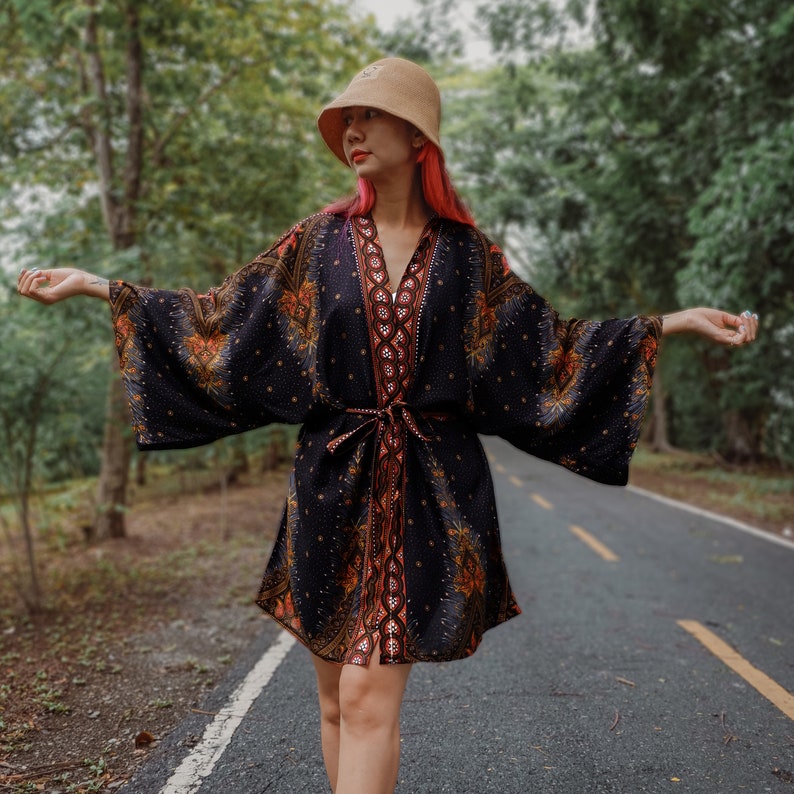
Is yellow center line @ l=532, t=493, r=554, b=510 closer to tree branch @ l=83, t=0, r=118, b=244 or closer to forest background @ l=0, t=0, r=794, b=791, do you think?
forest background @ l=0, t=0, r=794, b=791

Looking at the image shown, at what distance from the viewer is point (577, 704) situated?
144 inches

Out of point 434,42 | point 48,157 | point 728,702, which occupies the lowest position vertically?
point 728,702

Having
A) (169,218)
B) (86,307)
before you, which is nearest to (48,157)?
(169,218)

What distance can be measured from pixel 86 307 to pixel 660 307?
12.3 m

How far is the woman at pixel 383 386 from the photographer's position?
2146mm

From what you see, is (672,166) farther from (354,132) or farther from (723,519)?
(354,132)

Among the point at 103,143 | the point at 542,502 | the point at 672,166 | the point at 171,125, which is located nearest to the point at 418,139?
the point at 103,143

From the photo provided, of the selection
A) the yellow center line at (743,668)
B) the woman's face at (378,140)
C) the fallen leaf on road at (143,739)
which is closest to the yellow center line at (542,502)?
the yellow center line at (743,668)

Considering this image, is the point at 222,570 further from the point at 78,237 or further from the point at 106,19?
the point at 106,19

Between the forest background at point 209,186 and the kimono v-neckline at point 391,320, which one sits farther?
the forest background at point 209,186

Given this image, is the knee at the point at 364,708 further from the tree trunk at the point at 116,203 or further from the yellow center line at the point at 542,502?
the yellow center line at the point at 542,502

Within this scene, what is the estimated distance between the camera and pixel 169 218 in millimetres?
8984

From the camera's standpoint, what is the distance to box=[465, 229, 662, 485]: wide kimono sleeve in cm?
239

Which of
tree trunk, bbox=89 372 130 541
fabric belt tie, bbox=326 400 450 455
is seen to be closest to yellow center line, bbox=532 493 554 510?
tree trunk, bbox=89 372 130 541
